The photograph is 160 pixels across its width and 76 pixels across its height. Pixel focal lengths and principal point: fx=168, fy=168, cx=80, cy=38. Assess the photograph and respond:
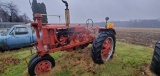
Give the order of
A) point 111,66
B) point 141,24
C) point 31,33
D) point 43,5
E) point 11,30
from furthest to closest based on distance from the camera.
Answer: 1. point 141,24
2. point 43,5
3. point 31,33
4. point 11,30
5. point 111,66

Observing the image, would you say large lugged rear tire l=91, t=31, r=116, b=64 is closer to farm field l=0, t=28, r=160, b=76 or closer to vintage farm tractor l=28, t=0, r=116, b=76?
vintage farm tractor l=28, t=0, r=116, b=76

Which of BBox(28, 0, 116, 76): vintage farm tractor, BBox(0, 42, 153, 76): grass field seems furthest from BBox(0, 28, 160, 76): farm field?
BBox(28, 0, 116, 76): vintage farm tractor

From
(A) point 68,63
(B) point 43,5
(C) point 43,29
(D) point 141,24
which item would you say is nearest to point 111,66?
(A) point 68,63

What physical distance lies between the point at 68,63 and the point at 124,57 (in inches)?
80.5

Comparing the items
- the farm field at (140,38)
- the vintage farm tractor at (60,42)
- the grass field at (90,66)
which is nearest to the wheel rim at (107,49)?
the vintage farm tractor at (60,42)

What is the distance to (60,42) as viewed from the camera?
18.1 ft

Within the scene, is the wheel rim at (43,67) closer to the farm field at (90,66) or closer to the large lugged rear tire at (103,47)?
the farm field at (90,66)

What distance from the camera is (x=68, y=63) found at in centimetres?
595

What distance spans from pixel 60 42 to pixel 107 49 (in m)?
1.62

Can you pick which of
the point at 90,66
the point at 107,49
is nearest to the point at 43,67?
the point at 90,66

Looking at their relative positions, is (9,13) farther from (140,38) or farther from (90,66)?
(90,66)

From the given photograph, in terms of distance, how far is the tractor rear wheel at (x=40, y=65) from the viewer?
16.4ft

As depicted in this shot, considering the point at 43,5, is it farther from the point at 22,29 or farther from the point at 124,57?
the point at 124,57

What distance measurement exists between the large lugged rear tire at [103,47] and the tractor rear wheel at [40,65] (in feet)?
4.66
